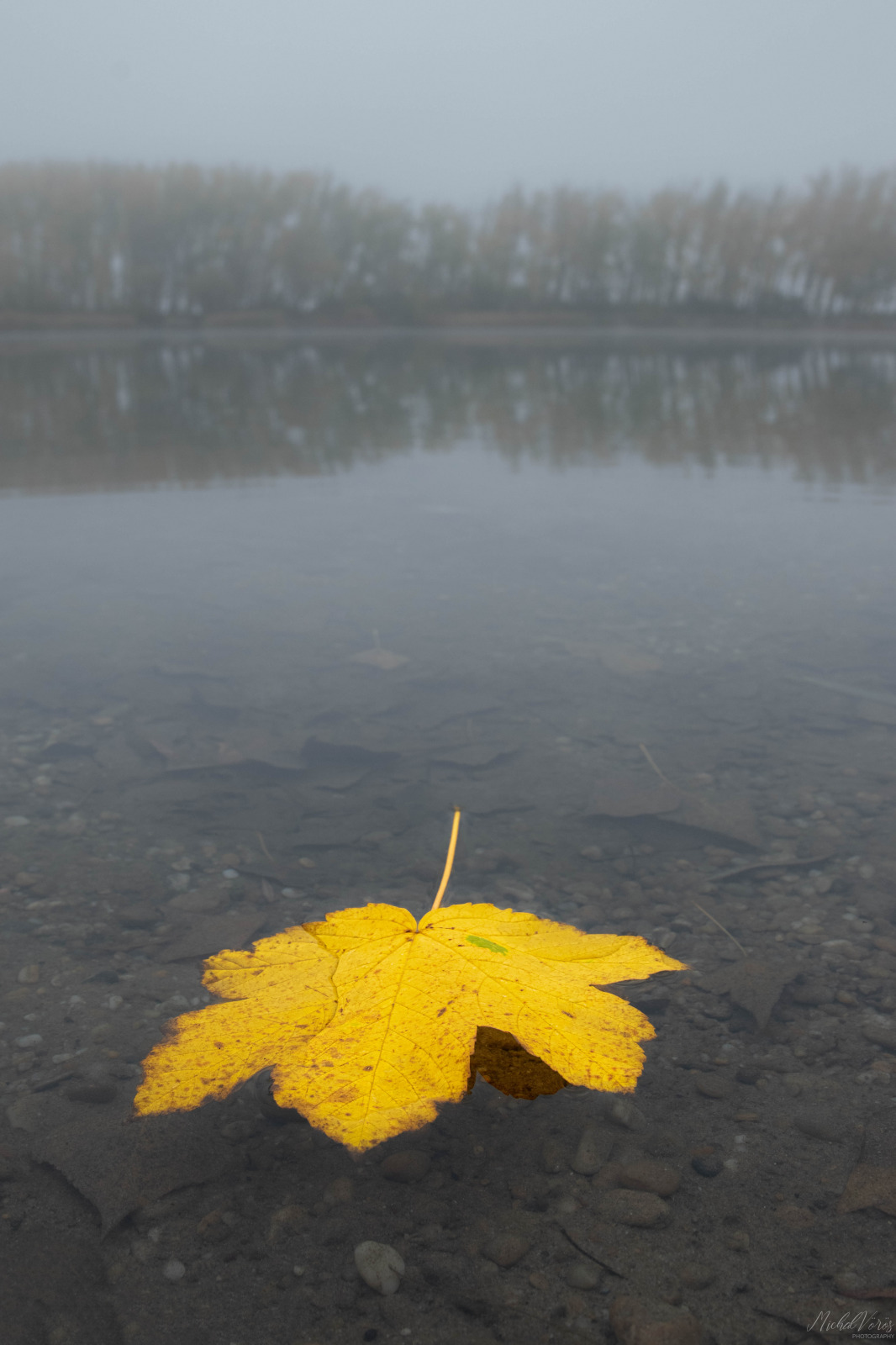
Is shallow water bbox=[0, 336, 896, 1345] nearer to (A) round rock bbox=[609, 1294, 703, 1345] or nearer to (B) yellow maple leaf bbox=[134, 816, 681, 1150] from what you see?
(A) round rock bbox=[609, 1294, 703, 1345]

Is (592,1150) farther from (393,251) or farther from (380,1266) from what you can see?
(393,251)

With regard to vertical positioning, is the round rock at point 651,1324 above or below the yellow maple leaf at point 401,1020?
below

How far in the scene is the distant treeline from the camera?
51375mm

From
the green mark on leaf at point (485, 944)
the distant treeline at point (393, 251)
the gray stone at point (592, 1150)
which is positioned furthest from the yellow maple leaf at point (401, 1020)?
the distant treeline at point (393, 251)

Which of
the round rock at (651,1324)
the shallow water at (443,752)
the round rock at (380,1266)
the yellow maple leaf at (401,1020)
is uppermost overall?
the yellow maple leaf at (401,1020)

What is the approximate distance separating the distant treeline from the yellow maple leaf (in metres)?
54.0

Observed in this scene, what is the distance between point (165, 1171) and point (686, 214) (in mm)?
72009

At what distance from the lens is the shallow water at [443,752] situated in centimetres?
134

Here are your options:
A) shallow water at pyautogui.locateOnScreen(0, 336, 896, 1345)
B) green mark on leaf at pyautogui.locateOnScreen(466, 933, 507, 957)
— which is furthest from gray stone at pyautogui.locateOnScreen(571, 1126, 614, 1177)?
green mark on leaf at pyautogui.locateOnScreen(466, 933, 507, 957)

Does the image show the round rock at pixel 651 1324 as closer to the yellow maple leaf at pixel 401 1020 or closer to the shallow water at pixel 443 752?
the shallow water at pixel 443 752

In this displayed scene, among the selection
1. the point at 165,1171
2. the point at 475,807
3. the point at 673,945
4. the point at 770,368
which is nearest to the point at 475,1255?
the point at 165,1171

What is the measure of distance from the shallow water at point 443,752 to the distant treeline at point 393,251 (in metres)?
50.2

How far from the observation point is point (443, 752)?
252 centimetres

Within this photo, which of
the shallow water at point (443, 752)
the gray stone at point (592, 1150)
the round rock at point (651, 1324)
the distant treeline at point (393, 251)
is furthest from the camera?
the distant treeline at point (393, 251)
